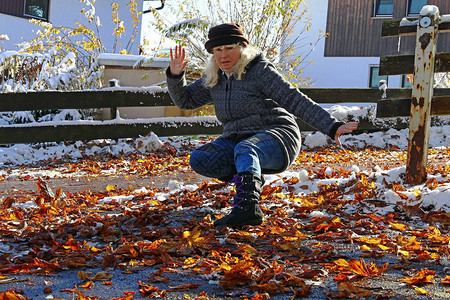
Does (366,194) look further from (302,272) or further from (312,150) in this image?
(312,150)

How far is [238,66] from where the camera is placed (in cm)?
393

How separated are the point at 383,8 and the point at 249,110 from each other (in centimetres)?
1727

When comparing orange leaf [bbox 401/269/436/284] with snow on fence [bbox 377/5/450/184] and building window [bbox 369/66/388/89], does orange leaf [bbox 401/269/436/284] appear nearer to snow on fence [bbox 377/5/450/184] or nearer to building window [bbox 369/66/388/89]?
snow on fence [bbox 377/5/450/184]

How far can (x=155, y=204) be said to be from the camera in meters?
4.29

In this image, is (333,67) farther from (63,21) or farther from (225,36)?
(225,36)

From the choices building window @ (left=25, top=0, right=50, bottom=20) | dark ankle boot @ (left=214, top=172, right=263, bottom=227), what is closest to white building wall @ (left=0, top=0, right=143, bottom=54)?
building window @ (left=25, top=0, right=50, bottom=20)

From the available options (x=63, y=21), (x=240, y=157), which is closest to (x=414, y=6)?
(x=63, y=21)

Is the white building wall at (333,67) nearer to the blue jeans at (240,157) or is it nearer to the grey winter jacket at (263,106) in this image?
the grey winter jacket at (263,106)

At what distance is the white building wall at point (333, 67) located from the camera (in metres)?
20.1

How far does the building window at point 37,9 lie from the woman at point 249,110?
53.4ft

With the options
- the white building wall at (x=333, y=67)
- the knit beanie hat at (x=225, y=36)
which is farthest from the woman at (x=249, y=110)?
the white building wall at (x=333, y=67)

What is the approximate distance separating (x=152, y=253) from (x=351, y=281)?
1019mm

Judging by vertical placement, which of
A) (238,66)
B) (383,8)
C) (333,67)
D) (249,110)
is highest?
(383,8)

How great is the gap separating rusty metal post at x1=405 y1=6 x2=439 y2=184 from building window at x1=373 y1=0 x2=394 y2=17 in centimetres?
1576
